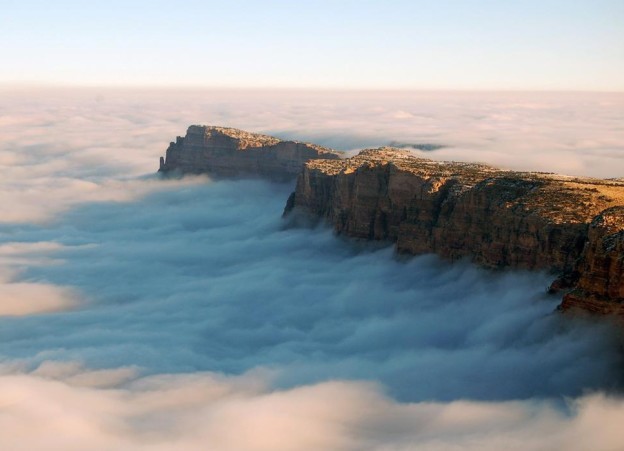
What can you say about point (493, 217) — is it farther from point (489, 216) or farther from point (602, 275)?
point (602, 275)

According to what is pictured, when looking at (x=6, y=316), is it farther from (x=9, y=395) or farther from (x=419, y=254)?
(x=419, y=254)

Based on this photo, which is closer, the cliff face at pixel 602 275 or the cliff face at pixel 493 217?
the cliff face at pixel 602 275

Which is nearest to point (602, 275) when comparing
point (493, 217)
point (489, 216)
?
point (493, 217)

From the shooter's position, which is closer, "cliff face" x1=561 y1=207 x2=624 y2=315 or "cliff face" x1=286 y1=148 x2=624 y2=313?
"cliff face" x1=561 y1=207 x2=624 y2=315

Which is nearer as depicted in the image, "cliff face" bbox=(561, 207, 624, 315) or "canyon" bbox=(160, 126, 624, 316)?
"cliff face" bbox=(561, 207, 624, 315)
